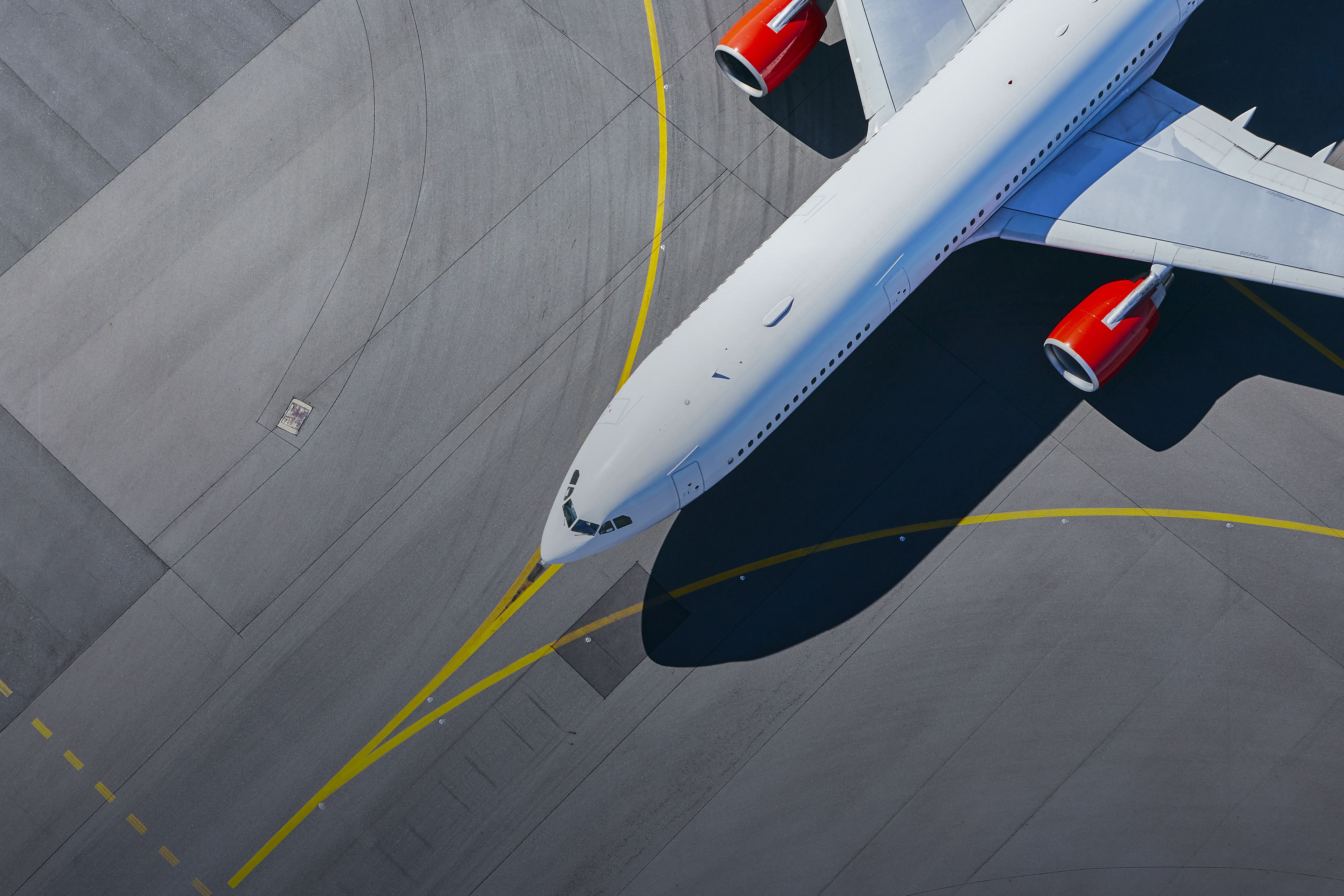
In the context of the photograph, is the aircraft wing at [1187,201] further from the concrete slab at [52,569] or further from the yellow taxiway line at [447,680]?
the concrete slab at [52,569]

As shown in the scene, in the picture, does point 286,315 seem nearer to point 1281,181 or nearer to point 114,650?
point 114,650

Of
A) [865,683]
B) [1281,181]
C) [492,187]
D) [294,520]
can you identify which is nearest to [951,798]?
[865,683]

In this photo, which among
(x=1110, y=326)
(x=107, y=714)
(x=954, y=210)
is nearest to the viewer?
(x=954, y=210)

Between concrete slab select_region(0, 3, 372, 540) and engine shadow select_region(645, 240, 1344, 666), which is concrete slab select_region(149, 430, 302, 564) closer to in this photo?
concrete slab select_region(0, 3, 372, 540)

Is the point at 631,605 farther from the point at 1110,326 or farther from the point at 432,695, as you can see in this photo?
the point at 1110,326

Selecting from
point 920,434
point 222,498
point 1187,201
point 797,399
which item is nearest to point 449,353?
point 222,498
